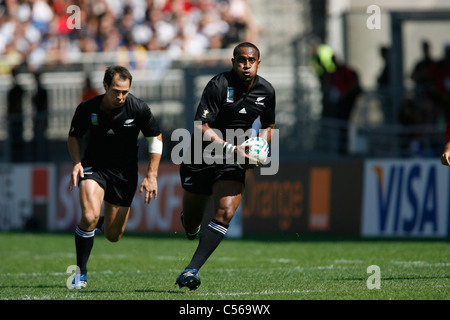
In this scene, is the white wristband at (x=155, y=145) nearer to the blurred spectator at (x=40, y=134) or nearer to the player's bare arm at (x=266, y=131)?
the player's bare arm at (x=266, y=131)

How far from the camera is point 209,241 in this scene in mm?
8477

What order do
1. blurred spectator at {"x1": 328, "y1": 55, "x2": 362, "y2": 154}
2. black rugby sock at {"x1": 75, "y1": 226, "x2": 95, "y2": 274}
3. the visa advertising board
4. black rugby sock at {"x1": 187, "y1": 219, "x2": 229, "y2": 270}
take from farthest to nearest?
blurred spectator at {"x1": 328, "y1": 55, "x2": 362, "y2": 154} → the visa advertising board → black rugby sock at {"x1": 75, "y1": 226, "x2": 95, "y2": 274} → black rugby sock at {"x1": 187, "y1": 219, "x2": 229, "y2": 270}

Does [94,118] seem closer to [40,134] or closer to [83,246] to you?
[83,246]

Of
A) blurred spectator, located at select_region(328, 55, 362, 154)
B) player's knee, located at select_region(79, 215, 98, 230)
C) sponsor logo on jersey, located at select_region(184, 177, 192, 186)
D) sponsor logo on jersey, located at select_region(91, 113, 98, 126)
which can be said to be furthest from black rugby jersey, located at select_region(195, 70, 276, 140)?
blurred spectator, located at select_region(328, 55, 362, 154)

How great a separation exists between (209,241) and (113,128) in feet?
5.87

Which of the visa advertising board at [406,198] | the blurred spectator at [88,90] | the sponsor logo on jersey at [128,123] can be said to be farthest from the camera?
the blurred spectator at [88,90]

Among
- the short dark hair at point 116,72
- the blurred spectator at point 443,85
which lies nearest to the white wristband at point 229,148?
the short dark hair at point 116,72

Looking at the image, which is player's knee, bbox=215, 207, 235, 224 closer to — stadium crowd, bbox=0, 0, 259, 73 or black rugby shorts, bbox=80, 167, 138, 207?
black rugby shorts, bbox=80, 167, 138, 207

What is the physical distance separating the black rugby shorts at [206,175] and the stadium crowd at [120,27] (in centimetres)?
1348

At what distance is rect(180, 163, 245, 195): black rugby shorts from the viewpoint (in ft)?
29.3

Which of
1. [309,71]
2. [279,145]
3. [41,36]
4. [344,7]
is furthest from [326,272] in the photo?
[41,36]

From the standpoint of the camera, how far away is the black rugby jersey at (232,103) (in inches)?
344

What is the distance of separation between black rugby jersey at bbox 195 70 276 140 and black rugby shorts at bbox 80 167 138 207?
1.27 m

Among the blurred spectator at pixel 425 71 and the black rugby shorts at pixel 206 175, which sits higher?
the blurred spectator at pixel 425 71
